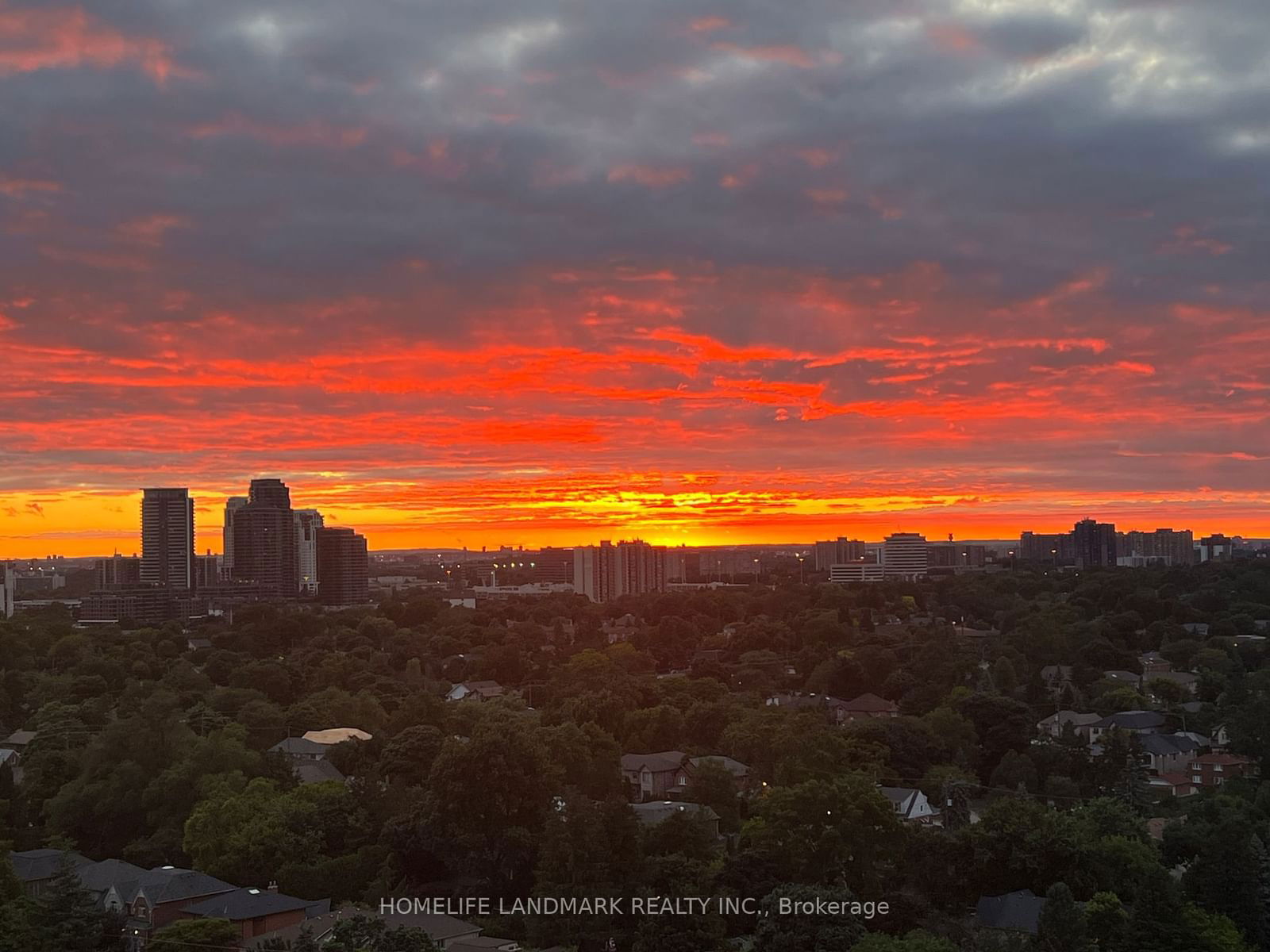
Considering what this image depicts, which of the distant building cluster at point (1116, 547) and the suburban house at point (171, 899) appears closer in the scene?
the suburban house at point (171, 899)

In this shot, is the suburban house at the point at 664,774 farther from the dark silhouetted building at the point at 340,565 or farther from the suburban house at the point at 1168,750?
the dark silhouetted building at the point at 340,565

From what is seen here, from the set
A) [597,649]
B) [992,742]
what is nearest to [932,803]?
[992,742]

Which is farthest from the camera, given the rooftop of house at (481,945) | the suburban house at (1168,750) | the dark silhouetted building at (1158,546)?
the dark silhouetted building at (1158,546)

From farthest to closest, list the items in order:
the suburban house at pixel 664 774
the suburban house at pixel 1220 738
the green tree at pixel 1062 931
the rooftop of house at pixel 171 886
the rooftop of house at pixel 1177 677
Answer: the rooftop of house at pixel 1177 677 → the suburban house at pixel 1220 738 → the suburban house at pixel 664 774 → the rooftop of house at pixel 171 886 → the green tree at pixel 1062 931

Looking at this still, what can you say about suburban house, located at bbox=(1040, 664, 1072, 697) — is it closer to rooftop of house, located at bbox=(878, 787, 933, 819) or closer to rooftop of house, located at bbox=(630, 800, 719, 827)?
rooftop of house, located at bbox=(878, 787, 933, 819)

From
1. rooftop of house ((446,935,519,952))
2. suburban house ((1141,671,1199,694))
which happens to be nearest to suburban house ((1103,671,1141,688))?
suburban house ((1141,671,1199,694))

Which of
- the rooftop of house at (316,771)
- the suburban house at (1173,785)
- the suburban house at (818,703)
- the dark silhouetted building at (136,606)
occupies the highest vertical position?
the dark silhouetted building at (136,606)

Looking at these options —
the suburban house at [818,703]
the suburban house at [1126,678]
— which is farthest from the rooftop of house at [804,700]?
the suburban house at [1126,678]

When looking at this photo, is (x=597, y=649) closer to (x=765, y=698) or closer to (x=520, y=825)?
(x=765, y=698)
